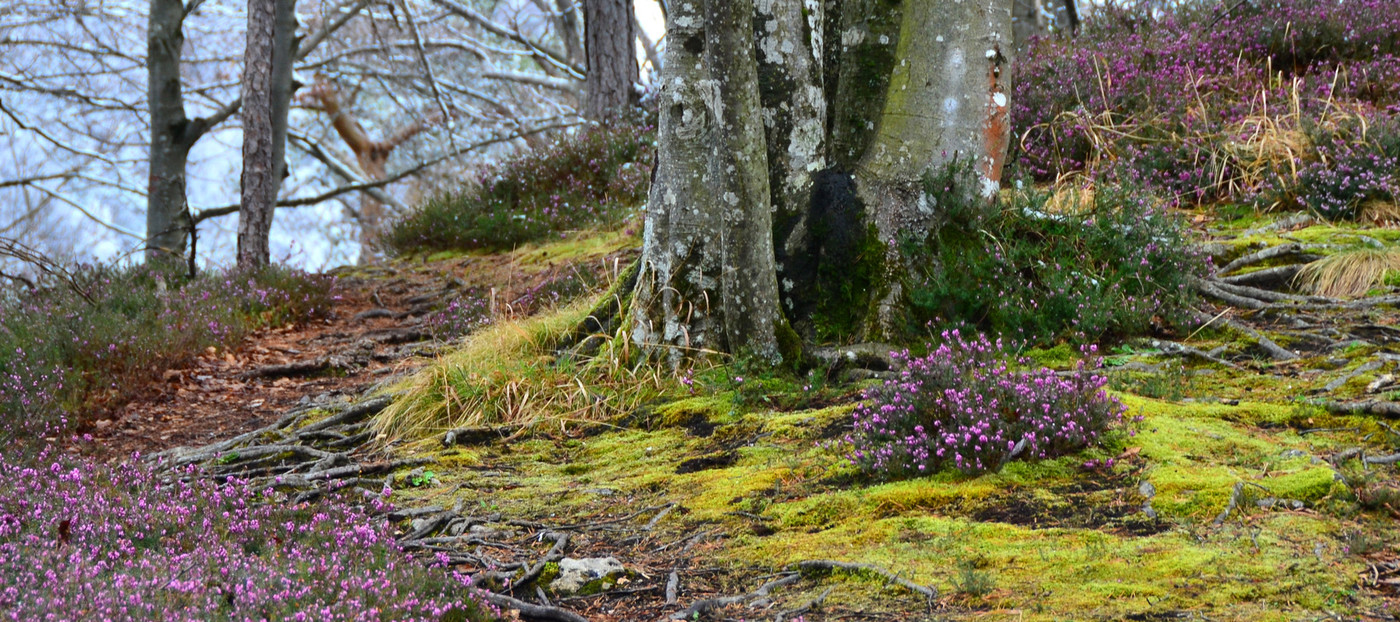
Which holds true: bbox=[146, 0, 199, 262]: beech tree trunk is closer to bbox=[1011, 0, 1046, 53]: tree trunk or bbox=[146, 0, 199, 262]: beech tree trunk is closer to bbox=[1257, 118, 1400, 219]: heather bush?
bbox=[1011, 0, 1046, 53]: tree trunk

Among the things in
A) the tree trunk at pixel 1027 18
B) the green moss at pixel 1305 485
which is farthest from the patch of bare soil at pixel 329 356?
the tree trunk at pixel 1027 18

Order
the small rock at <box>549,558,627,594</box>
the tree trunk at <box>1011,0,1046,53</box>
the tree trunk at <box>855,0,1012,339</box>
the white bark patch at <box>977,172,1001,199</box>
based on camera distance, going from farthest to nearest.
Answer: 1. the tree trunk at <box>1011,0,1046,53</box>
2. the white bark patch at <box>977,172,1001,199</box>
3. the tree trunk at <box>855,0,1012,339</box>
4. the small rock at <box>549,558,627,594</box>

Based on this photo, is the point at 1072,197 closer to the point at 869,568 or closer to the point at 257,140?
the point at 869,568

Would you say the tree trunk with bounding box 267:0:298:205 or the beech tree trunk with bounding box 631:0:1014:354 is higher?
the tree trunk with bounding box 267:0:298:205

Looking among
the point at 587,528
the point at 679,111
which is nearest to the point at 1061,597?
the point at 587,528

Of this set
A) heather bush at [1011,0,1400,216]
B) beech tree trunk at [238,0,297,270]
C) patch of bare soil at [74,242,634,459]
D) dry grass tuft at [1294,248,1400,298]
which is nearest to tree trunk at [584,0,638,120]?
patch of bare soil at [74,242,634,459]

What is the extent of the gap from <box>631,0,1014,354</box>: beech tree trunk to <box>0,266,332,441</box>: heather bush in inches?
140

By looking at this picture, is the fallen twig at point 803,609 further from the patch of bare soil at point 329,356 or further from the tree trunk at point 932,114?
the patch of bare soil at point 329,356

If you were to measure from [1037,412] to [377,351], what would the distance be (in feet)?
20.1

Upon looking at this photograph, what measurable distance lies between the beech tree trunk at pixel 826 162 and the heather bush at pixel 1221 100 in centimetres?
231

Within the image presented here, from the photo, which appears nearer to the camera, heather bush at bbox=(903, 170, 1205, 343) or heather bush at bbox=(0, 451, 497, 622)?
heather bush at bbox=(0, 451, 497, 622)

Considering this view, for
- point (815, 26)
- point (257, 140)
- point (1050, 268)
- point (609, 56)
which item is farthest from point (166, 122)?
point (1050, 268)

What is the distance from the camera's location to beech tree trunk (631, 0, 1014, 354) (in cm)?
553

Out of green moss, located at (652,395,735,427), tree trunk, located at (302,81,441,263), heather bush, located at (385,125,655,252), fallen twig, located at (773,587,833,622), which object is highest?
tree trunk, located at (302,81,441,263)
